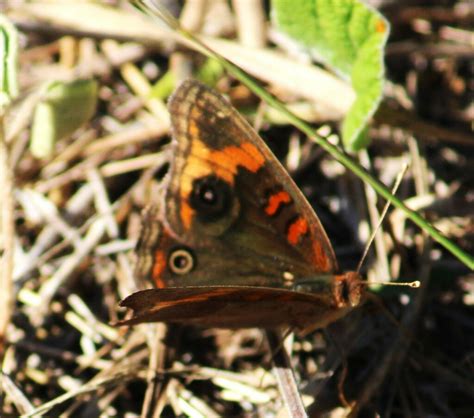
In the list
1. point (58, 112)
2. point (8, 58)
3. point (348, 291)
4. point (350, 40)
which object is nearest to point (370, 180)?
point (348, 291)

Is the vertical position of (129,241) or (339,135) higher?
(339,135)

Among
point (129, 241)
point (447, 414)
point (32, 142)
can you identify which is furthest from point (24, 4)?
point (447, 414)

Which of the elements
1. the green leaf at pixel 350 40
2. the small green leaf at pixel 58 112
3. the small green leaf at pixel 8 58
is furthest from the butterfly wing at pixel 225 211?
the small green leaf at pixel 58 112

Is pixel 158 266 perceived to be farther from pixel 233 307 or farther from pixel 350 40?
pixel 350 40

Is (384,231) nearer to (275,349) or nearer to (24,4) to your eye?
(275,349)

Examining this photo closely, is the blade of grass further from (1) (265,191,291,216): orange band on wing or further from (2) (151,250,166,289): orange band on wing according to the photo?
(2) (151,250,166,289): orange band on wing

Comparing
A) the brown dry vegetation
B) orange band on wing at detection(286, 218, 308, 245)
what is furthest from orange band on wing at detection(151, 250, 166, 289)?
orange band on wing at detection(286, 218, 308, 245)
